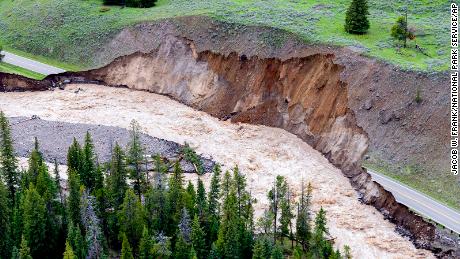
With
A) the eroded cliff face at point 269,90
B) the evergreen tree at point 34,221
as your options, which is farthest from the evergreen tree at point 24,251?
the eroded cliff face at point 269,90

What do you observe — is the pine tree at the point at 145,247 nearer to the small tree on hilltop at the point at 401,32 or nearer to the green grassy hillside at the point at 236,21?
the green grassy hillside at the point at 236,21

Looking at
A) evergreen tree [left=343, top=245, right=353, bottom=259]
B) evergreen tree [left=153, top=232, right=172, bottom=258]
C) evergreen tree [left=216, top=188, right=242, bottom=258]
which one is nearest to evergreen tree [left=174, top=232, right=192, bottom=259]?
evergreen tree [left=153, top=232, right=172, bottom=258]

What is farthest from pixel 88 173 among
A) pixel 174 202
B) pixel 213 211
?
pixel 213 211

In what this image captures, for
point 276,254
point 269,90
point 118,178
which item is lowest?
point 276,254

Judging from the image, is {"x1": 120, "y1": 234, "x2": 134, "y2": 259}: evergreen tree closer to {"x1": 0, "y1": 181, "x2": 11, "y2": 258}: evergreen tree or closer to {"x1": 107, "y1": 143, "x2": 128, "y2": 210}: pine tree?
{"x1": 107, "y1": 143, "x2": 128, "y2": 210}: pine tree

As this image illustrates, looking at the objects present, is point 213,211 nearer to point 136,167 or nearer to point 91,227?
point 136,167

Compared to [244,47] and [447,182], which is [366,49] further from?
[447,182]
